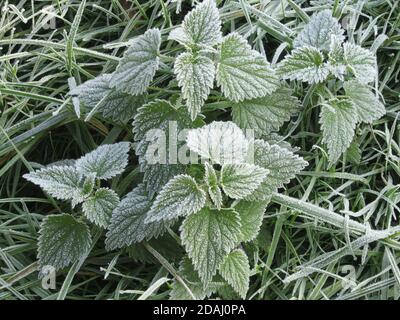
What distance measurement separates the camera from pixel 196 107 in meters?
0.97

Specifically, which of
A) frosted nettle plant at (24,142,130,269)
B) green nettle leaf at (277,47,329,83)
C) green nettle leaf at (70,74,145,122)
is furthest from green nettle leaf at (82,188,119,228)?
green nettle leaf at (277,47,329,83)

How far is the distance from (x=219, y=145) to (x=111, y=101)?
235mm

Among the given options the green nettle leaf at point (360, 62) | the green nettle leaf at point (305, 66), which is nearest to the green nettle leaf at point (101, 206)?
the green nettle leaf at point (305, 66)

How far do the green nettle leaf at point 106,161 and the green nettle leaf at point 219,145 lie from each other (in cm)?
13

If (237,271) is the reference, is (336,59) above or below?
above

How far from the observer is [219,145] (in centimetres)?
97

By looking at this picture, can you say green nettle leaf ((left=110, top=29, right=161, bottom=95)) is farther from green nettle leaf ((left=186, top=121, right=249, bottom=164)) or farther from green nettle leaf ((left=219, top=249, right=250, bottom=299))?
green nettle leaf ((left=219, top=249, right=250, bottom=299))

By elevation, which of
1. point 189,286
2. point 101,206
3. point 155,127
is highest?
point 155,127

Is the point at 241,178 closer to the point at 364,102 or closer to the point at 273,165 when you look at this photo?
the point at 273,165

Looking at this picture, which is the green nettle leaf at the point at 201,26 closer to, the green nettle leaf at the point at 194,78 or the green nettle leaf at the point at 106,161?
the green nettle leaf at the point at 194,78

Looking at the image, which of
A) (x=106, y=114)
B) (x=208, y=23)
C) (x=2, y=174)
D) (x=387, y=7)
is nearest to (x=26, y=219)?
(x=2, y=174)

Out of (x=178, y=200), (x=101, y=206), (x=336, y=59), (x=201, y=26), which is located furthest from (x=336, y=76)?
(x=101, y=206)

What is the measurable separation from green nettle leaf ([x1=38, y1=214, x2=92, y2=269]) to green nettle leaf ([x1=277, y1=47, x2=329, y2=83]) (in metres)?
0.45

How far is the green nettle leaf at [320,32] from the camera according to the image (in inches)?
42.8
